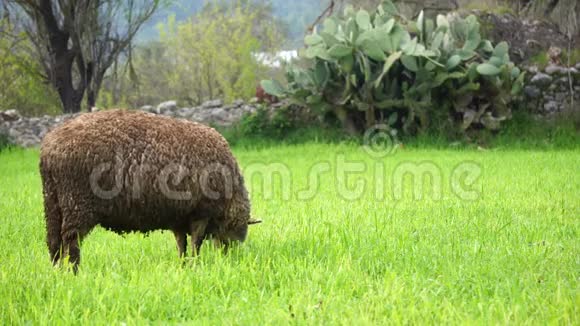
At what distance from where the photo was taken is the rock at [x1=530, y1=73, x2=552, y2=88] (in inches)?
468

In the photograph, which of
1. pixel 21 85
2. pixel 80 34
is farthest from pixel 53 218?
pixel 21 85

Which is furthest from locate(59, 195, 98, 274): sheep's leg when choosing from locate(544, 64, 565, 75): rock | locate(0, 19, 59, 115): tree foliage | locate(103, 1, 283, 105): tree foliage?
locate(103, 1, 283, 105): tree foliage

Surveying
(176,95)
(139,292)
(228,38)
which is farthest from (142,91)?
(139,292)

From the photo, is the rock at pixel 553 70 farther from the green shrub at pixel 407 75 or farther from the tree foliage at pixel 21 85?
the tree foliage at pixel 21 85

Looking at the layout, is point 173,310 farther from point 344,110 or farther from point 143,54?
point 143,54

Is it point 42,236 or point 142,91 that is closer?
point 42,236

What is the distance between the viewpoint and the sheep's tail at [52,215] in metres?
3.77

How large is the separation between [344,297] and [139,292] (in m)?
1.12

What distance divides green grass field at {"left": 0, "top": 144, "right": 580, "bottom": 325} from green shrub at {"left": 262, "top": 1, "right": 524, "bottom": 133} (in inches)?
163

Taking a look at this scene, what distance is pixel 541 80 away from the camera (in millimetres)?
11906

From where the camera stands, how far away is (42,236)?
5266 millimetres

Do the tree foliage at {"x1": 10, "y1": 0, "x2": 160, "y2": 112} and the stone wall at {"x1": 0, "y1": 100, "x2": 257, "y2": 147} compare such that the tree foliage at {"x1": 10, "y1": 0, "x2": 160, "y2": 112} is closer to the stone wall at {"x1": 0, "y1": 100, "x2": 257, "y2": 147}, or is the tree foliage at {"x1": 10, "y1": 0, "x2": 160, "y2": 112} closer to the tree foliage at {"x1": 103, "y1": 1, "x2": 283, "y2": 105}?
the stone wall at {"x1": 0, "y1": 100, "x2": 257, "y2": 147}

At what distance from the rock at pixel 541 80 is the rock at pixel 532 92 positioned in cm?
12

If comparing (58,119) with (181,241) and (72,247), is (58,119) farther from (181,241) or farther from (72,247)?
(72,247)
